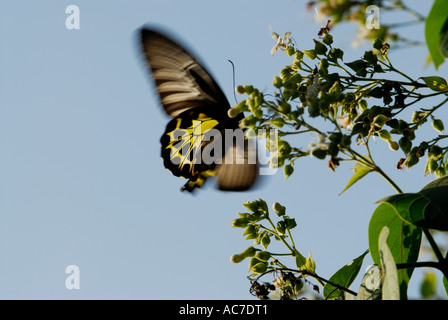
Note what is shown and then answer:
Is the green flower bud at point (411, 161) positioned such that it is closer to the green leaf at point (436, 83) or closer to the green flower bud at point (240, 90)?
the green leaf at point (436, 83)

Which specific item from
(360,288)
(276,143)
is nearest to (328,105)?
(276,143)

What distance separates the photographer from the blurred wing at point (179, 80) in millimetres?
3453

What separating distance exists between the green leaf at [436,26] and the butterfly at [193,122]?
1.32 meters

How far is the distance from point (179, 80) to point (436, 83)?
5.58 ft

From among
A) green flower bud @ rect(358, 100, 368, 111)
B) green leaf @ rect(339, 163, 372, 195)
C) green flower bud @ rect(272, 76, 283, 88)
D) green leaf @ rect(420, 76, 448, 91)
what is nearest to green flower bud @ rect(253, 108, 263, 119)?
green flower bud @ rect(272, 76, 283, 88)

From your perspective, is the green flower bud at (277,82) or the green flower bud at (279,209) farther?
the green flower bud at (279,209)

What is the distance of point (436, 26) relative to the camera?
1.95 m

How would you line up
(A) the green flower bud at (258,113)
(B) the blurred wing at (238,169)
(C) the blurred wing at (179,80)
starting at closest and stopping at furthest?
(A) the green flower bud at (258,113) → (B) the blurred wing at (238,169) → (C) the blurred wing at (179,80)

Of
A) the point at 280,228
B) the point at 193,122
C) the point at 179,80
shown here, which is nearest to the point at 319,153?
the point at 280,228

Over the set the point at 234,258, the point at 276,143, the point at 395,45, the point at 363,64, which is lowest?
the point at 234,258

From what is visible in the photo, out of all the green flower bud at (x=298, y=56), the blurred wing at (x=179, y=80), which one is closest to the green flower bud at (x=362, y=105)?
the green flower bud at (x=298, y=56)

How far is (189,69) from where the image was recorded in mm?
3617
